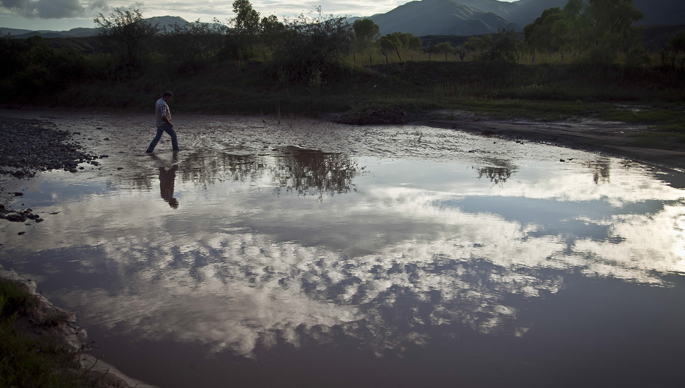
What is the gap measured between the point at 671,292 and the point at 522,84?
22.9 metres

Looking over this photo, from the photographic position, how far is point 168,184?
9.15m

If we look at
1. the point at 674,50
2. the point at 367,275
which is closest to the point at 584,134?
the point at 367,275

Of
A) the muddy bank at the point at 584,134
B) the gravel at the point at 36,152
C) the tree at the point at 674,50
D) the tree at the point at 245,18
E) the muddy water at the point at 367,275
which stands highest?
the tree at the point at 245,18

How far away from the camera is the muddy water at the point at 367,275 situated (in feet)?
11.1

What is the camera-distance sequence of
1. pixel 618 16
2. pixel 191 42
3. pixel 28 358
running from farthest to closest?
pixel 618 16 → pixel 191 42 → pixel 28 358

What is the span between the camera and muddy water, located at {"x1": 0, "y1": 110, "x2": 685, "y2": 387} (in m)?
3.38

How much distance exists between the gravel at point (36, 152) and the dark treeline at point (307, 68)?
11093 millimetres

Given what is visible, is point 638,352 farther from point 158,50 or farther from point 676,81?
point 158,50

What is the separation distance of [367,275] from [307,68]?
24347mm

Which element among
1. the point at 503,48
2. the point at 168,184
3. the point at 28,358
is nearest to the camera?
the point at 28,358

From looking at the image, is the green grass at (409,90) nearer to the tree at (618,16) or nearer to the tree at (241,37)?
the tree at (241,37)

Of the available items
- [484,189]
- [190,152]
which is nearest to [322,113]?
[190,152]

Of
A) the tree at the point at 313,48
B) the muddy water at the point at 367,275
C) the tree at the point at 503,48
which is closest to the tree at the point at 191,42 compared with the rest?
the tree at the point at 313,48

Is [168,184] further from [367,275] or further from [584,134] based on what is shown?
[584,134]
